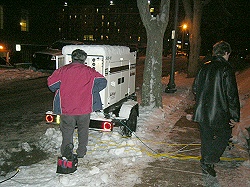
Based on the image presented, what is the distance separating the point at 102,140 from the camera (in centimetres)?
650

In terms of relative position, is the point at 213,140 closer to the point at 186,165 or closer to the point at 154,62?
the point at 186,165

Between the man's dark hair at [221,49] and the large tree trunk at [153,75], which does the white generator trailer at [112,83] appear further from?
the man's dark hair at [221,49]

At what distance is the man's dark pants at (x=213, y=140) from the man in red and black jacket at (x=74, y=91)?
6.53ft

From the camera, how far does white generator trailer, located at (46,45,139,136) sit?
6.01 meters

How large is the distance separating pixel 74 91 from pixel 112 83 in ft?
6.27

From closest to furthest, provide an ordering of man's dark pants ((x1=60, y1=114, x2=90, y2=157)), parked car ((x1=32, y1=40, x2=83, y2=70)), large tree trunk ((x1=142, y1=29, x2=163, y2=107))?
man's dark pants ((x1=60, y1=114, x2=90, y2=157))
large tree trunk ((x1=142, y1=29, x2=163, y2=107))
parked car ((x1=32, y1=40, x2=83, y2=70))

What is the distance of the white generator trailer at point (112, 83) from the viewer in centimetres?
601

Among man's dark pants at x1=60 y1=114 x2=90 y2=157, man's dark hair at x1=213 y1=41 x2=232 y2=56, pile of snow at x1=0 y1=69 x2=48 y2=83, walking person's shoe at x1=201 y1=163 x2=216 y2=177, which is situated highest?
man's dark hair at x1=213 y1=41 x2=232 y2=56

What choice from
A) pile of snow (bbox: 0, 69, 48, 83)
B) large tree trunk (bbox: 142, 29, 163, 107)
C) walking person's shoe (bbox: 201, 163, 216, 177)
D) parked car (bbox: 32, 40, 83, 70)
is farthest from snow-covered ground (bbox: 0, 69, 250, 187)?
parked car (bbox: 32, 40, 83, 70)

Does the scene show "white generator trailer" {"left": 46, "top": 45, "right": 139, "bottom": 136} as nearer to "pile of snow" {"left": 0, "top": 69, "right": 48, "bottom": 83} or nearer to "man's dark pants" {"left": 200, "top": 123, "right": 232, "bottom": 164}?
"man's dark pants" {"left": 200, "top": 123, "right": 232, "bottom": 164}

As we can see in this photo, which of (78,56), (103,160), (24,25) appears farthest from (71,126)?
(24,25)

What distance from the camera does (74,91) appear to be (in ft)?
15.6

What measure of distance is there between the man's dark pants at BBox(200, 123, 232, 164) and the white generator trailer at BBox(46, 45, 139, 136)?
6.00 ft

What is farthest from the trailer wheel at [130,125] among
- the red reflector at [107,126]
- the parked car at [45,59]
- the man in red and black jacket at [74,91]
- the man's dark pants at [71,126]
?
the parked car at [45,59]
